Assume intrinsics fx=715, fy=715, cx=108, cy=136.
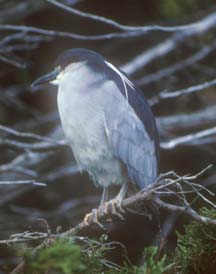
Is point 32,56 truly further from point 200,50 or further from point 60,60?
point 60,60

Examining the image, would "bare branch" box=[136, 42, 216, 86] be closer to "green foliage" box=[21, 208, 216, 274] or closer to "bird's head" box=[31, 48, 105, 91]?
"bird's head" box=[31, 48, 105, 91]

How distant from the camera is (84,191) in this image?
5488 millimetres

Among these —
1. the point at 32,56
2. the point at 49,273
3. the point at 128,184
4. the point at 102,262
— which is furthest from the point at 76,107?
the point at 32,56

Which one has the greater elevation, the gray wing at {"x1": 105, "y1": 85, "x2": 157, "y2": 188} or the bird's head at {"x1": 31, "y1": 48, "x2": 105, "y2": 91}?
the bird's head at {"x1": 31, "y1": 48, "x2": 105, "y2": 91}

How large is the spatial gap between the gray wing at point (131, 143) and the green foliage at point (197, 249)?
1159 millimetres

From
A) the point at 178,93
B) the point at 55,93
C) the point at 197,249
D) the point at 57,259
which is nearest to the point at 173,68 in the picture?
the point at 55,93

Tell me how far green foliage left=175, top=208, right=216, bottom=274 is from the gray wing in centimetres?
116

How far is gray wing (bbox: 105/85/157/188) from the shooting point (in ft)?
11.0

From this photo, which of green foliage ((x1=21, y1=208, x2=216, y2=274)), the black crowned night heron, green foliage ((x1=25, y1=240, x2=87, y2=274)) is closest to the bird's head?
the black crowned night heron

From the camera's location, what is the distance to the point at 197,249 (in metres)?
2.08

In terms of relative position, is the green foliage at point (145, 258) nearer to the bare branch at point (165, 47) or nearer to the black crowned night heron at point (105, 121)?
the black crowned night heron at point (105, 121)

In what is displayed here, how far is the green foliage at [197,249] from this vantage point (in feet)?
6.66

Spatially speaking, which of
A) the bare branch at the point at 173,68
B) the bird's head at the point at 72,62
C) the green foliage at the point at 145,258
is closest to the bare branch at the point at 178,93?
the bird's head at the point at 72,62

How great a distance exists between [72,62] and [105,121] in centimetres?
35
